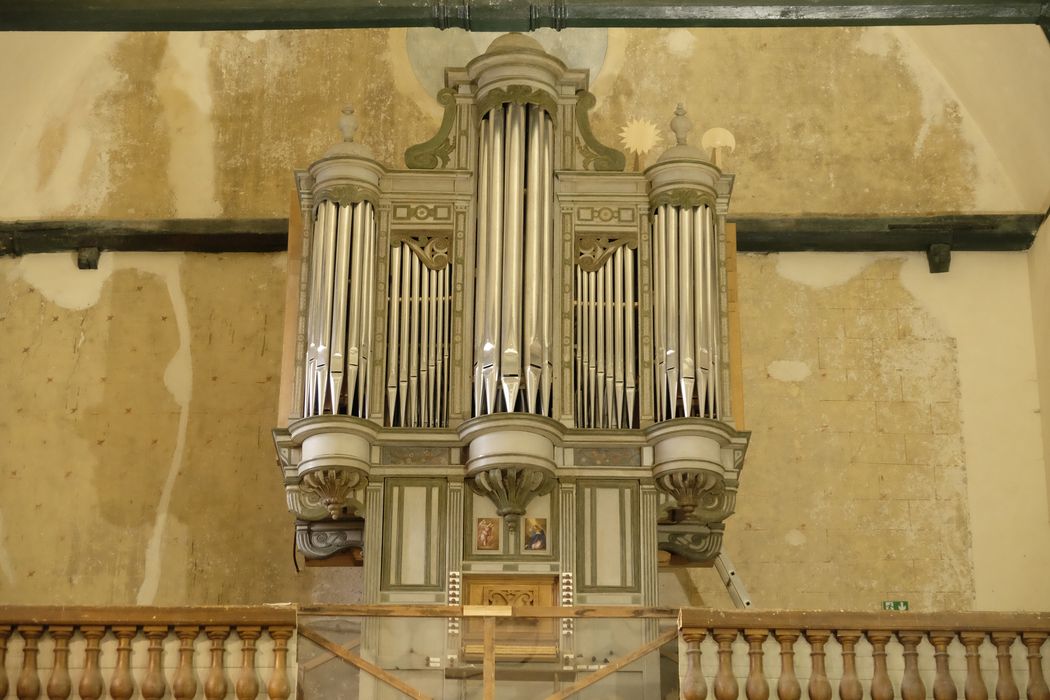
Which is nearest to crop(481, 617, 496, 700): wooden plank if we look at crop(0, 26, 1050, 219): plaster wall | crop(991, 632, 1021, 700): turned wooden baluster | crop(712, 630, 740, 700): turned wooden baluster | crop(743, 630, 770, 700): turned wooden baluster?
crop(712, 630, 740, 700): turned wooden baluster

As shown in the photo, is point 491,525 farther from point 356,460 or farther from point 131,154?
point 131,154

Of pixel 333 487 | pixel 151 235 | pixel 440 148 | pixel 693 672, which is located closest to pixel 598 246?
pixel 440 148

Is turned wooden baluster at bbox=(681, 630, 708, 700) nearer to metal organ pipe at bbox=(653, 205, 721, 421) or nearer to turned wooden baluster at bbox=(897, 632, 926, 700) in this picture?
turned wooden baluster at bbox=(897, 632, 926, 700)

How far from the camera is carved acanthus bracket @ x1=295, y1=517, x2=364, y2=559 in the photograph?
42.2 feet

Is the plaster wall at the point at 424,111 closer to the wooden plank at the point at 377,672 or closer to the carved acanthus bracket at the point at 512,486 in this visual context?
the carved acanthus bracket at the point at 512,486

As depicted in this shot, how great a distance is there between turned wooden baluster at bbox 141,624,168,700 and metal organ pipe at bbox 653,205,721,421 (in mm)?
3810

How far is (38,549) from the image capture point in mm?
14430

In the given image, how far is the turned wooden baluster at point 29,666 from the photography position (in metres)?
10.6

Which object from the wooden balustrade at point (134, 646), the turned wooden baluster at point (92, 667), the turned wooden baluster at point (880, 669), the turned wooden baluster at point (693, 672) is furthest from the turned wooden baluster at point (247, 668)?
the turned wooden baluster at point (880, 669)

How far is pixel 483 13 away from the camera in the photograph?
479 inches

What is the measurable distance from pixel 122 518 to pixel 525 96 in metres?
4.57

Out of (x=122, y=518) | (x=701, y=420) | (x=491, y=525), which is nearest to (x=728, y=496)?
(x=701, y=420)

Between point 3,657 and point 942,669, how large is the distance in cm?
545

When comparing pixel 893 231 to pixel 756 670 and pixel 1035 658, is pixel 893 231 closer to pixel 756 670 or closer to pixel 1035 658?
pixel 1035 658
